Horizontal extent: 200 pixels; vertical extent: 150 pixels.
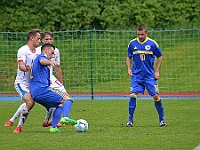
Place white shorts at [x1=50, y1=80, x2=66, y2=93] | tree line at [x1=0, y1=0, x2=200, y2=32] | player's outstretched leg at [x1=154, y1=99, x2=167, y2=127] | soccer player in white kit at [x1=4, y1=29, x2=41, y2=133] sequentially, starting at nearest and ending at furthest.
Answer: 1. soccer player in white kit at [x1=4, y1=29, x2=41, y2=133]
2. player's outstretched leg at [x1=154, y1=99, x2=167, y2=127]
3. white shorts at [x1=50, y1=80, x2=66, y2=93]
4. tree line at [x1=0, y1=0, x2=200, y2=32]

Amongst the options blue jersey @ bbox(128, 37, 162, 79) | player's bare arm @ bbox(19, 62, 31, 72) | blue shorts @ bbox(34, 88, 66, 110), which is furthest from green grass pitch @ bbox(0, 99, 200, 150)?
player's bare arm @ bbox(19, 62, 31, 72)

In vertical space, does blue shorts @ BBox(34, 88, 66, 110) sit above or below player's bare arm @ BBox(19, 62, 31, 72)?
below

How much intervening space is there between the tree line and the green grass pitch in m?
13.1

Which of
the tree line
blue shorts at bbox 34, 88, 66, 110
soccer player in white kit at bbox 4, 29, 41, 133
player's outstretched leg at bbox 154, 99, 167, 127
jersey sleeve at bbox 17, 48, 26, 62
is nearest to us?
blue shorts at bbox 34, 88, 66, 110

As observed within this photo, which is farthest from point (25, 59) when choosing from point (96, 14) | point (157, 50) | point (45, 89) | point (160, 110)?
point (96, 14)

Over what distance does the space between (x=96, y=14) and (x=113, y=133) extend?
63.8 ft

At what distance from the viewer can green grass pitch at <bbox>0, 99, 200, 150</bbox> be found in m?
9.67

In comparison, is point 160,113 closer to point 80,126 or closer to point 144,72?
point 144,72

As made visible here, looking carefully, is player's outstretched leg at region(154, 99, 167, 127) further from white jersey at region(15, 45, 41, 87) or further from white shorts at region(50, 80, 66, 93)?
white jersey at region(15, 45, 41, 87)

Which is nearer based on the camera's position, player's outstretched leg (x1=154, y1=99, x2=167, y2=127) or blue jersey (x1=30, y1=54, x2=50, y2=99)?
blue jersey (x1=30, y1=54, x2=50, y2=99)

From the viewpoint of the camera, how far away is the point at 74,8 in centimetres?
3017

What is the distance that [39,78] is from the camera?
11.4 m

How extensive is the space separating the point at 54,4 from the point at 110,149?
21223 millimetres

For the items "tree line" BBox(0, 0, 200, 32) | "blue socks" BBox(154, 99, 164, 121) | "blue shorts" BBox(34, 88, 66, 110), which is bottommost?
"blue socks" BBox(154, 99, 164, 121)
